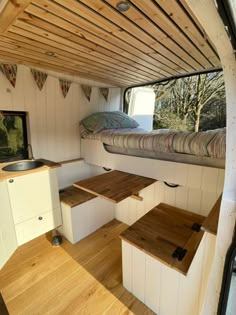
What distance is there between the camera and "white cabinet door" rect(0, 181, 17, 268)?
136 centimetres

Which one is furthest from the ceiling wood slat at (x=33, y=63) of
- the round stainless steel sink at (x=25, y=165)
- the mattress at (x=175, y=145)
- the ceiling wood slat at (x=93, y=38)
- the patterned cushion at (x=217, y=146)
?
the patterned cushion at (x=217, y=146)

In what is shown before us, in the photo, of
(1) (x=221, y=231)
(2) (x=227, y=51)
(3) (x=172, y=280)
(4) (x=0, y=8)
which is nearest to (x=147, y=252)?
(3) (x=172, y=280)

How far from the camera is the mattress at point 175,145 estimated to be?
1262 mm

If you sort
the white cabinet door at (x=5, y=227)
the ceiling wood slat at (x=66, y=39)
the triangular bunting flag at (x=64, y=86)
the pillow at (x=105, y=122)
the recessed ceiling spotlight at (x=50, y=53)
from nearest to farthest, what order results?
the ceiling wood slat at (x=66, y=39) → the white cabinet door at (x=5, y=227) → the recessed ceiling spotlight at (x=50, y=53) → the triangular bunting flag at (x=64, y=86) → the pillow at (x=105, y=122)

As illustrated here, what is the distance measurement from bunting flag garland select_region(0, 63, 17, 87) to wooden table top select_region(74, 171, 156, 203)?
123 centimetres

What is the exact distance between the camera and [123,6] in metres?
0.91

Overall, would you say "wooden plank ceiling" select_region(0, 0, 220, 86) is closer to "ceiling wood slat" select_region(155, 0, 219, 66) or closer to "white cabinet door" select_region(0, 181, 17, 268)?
"ceiling wood slat" select_region(155, 0, 219, 66)

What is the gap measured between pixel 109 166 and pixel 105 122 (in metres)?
0.61

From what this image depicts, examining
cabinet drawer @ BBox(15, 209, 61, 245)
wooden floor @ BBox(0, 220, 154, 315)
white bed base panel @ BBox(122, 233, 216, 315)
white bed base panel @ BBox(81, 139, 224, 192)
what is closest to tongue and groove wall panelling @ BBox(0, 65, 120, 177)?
white bed base panel @ BBox(81, 139, 224, 192)

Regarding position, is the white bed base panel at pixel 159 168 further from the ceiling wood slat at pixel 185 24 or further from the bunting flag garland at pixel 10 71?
the bunting flag garland at pixel 10 71

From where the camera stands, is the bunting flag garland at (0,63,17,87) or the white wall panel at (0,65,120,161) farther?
the white wall panel at (0,65,120,161)

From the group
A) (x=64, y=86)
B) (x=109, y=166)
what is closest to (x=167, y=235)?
(x=109, y=166)

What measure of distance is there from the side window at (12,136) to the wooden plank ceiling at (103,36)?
55 centimetres

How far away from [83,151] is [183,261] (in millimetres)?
1833
